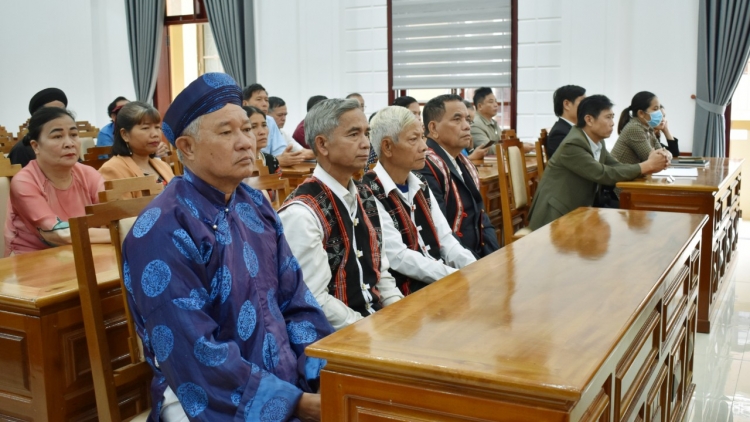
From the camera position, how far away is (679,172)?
13.2 ft

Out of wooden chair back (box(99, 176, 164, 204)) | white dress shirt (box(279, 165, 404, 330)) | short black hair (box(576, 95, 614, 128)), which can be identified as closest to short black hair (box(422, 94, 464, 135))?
short black hair (box(576, 95, 614, 128))

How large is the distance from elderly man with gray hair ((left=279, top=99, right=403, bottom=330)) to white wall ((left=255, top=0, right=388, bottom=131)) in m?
5.62

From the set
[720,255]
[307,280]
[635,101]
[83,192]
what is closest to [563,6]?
[635,101]

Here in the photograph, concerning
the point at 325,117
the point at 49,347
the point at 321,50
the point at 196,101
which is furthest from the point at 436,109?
the point at 321,50

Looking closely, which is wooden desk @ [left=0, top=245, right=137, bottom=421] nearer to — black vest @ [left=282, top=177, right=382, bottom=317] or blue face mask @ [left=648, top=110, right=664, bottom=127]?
black vest @ [left=282, top=177, right=382, bottom=317]

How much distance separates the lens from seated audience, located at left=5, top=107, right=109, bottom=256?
2488mm

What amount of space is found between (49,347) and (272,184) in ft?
2.89

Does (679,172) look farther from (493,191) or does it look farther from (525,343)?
(525,343)

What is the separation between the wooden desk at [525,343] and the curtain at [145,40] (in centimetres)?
741

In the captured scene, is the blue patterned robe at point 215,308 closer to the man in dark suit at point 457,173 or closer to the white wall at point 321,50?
the man in dark suit at point 457,173

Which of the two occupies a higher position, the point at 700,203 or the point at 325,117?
the point at 325,117

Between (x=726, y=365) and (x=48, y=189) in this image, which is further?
(x=726, y=365)

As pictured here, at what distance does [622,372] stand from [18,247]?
2.11 m

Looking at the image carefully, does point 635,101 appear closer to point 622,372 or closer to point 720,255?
point 720,255
